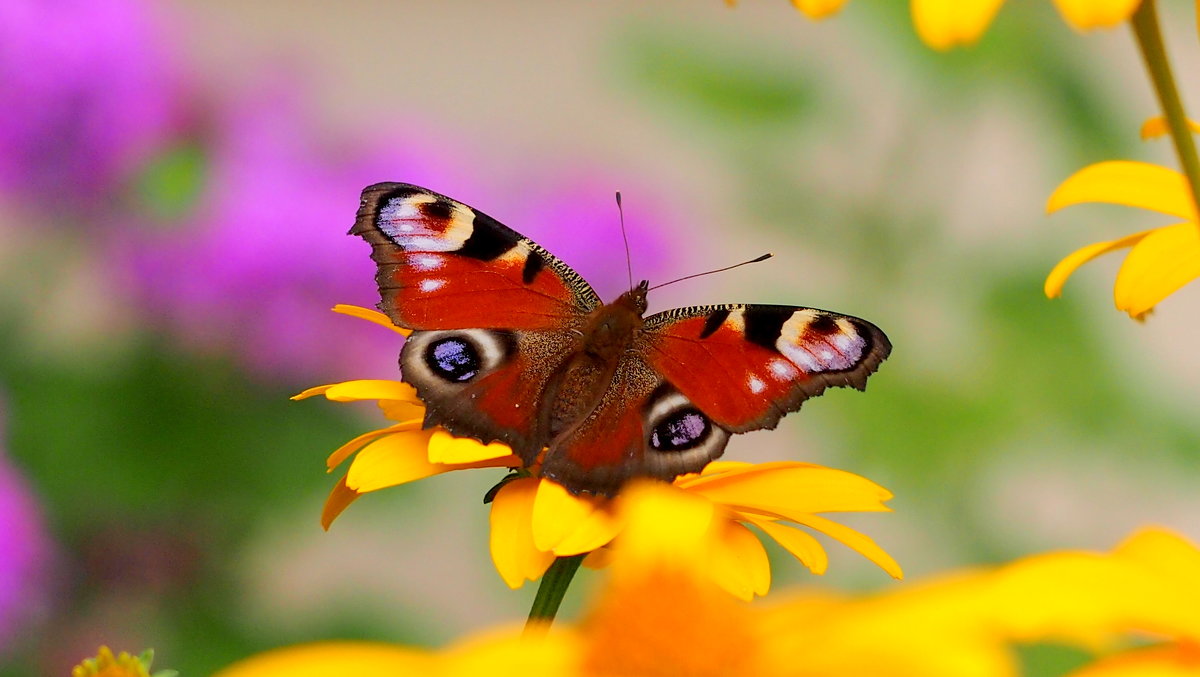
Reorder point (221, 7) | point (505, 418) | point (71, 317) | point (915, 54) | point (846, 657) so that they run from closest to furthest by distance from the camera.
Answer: point (846, 657) < point (505, 418) < point (915, 54) < point (71, 317) < point (221, 7)

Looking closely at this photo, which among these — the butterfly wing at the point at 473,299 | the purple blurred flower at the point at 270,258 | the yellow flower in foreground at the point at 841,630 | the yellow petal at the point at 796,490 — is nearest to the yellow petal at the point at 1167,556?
the yellow flower in foreground at the point at 841,630

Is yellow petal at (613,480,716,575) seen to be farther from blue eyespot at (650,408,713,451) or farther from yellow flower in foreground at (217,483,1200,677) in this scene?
blue eyespot at (650,408,713,451)

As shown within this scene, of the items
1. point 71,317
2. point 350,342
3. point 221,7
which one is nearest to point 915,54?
point 350,342

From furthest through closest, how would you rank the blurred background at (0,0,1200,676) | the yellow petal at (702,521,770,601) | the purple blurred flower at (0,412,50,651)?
the blurred background at (0,0,1200,676)
the purple blurred flower at (0,412,50,651)
the yellow petal at (702,521,770,601)

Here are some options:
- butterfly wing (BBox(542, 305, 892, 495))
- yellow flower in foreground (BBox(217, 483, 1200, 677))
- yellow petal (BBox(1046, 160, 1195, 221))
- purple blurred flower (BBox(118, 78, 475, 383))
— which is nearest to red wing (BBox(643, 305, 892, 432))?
butterfly wing (BBox(542, 305, 892, 495))

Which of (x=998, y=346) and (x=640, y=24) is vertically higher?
(x=640, y=24)

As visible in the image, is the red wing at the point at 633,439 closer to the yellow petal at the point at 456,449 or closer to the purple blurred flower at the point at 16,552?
the yellow petal at the point at 456,449

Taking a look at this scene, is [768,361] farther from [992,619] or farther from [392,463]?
[992,619]

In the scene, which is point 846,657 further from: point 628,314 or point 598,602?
point 628,314
